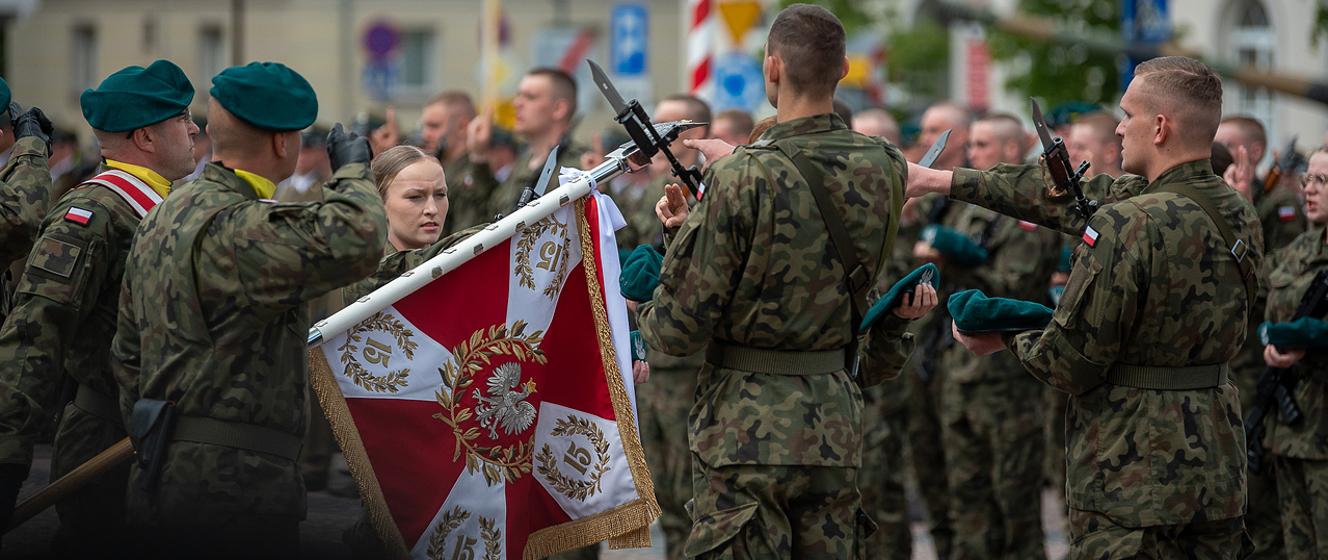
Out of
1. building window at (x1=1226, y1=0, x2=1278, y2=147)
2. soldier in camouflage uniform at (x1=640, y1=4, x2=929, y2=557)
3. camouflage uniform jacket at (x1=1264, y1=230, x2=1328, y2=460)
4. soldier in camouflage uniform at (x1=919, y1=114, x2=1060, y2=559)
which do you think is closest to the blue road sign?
building window at (x1=1226, y1=0, x2=1278, y2=147)

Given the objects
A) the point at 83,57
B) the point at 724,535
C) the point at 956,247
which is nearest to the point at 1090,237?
the point at 724,535

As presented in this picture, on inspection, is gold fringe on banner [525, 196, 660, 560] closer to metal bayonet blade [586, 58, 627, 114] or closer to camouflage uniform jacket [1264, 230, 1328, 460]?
metal bayonet blade [586, 58, 627, 114]

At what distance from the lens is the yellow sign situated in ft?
41.1

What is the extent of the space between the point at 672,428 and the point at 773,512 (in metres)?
3.27

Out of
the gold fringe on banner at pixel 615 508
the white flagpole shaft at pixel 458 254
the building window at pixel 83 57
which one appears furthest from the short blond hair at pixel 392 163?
the building window at pixel 83 57

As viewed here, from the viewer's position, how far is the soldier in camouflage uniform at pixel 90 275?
5.14 m

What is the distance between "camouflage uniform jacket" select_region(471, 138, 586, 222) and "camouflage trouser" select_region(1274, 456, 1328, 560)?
3.61 metres

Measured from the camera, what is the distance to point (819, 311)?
4730 mm

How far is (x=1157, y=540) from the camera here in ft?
16.9

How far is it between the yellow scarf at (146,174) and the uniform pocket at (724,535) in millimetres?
2078

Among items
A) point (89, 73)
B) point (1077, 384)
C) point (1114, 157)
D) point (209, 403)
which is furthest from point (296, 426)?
point (89, 73)

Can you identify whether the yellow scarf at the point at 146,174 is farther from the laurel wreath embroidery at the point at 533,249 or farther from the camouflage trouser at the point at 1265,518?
the camouflage trouser at the point at 1265,518

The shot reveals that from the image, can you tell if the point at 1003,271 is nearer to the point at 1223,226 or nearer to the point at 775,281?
the point at 1223,226

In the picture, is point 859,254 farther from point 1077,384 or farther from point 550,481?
point 550,481
